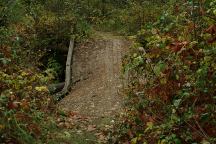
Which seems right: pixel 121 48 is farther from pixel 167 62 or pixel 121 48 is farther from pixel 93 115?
pixel 167 62

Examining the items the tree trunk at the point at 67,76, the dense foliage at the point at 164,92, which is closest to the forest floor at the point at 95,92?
the tree trunk at the point at 67,76

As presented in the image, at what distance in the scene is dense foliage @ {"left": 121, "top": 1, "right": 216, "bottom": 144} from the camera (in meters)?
5.29

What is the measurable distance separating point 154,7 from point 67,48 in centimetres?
352

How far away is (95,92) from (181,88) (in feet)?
14.9

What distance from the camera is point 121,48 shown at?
13547mm

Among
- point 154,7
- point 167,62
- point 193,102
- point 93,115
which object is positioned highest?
point 154,7

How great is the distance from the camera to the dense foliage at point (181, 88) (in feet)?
17.4

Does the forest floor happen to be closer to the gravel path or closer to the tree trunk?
the gravel path

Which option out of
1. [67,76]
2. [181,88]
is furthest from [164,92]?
[67,76]

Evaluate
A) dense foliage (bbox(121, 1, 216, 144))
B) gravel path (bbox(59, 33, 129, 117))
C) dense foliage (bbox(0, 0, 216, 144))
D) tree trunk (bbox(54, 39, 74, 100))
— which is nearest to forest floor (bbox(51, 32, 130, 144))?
gravel path (bbox(59, 33, 129, 117))

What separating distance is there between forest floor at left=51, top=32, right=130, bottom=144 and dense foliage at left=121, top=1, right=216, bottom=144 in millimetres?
1159

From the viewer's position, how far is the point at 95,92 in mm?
10234

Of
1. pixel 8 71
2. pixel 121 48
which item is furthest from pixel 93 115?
pixel 121 48

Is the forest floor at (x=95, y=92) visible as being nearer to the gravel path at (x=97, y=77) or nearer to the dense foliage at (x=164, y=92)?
the gravel path at (x=97, y=77)
